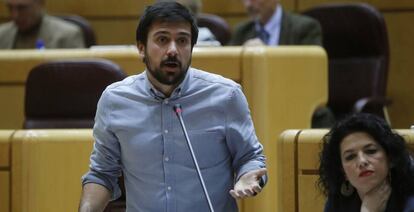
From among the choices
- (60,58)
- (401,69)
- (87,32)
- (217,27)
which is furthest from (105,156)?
(401,69)

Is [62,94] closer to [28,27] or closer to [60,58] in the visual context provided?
[60,58]

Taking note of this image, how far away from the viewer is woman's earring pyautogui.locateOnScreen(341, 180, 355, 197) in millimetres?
1924

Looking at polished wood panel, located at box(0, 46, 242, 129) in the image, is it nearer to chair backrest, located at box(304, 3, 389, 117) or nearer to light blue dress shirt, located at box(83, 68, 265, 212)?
chair backrest, located at box(304, 3, 389, 117)

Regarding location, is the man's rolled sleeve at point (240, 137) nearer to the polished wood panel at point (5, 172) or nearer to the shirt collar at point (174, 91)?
the shirt collar at point (174, 91)

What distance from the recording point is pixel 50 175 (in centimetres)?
248

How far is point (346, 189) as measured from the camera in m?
1.93

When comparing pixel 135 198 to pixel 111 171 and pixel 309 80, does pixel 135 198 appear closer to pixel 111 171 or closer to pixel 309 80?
pixel 111 171

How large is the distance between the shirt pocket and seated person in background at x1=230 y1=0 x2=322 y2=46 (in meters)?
1.60

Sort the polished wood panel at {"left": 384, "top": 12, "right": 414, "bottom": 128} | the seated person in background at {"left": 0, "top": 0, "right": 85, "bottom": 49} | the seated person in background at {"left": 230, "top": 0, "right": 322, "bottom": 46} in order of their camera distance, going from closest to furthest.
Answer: the seated person in background at {"left": 230, "top": 0, "right": 322, "bottom": 46} < the seated person in background at {"left": 0, "top": 0, "right": 85, "bottom": 49} < the polished wood panel at {"left": 384, "top": 12, "right": 414, "bottom": 128}

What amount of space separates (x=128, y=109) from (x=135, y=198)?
0.55ft

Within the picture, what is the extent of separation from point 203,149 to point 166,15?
0.85 feet

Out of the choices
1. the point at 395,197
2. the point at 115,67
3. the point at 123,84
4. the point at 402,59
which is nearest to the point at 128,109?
the point at 123,84

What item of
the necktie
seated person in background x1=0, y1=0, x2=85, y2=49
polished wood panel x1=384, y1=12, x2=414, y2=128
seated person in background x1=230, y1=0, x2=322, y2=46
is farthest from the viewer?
polished wood panel x1=384, y1=12, x2=414, y2=128

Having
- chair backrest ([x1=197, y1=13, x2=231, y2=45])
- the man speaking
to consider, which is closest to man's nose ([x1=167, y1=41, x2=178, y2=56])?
the man speaking
